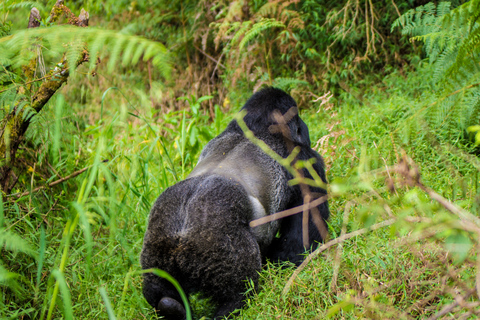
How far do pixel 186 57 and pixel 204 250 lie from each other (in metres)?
4.59

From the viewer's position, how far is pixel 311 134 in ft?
12.9

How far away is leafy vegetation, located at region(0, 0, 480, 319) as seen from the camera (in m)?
1.35

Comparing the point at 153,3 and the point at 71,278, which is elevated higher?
the point at 153,3

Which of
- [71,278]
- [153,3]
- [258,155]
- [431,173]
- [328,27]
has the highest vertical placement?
[153,3]

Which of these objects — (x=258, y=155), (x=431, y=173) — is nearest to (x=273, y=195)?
(x=258, y=155)

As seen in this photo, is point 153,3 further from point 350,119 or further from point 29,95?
point 29,95

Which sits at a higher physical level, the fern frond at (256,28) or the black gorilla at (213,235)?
the fern frond at (256,28)

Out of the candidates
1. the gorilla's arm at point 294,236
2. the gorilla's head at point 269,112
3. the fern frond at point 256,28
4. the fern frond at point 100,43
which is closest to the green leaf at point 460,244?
the fern frond at point 100,43

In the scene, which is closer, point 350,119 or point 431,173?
point 431,173

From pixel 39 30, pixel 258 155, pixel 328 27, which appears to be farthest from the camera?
pixel 328 27

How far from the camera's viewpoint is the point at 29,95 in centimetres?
233

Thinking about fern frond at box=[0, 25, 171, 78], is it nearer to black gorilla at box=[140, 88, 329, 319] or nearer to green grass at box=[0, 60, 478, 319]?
green grass at box=[0, 60, 478, 319]

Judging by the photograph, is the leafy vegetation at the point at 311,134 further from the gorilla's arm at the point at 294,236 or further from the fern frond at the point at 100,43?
the gorilla's arm at the point at 294,236

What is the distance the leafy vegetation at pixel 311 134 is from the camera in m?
1.35
